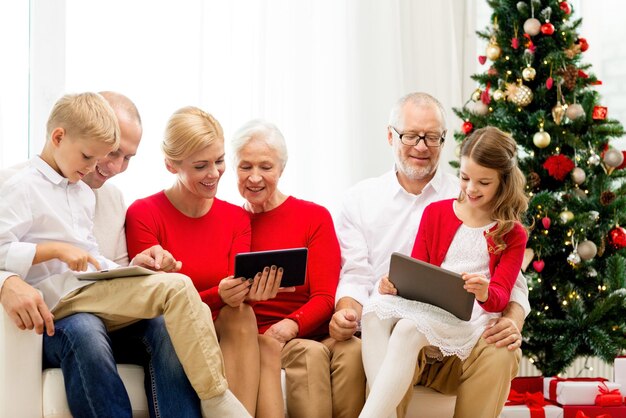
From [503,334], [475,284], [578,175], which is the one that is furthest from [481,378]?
[578,175]

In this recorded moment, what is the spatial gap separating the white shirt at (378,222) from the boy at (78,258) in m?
0.78

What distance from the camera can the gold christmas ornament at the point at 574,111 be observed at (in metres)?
3.65

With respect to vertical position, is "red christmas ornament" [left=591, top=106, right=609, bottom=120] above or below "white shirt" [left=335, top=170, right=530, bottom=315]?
above

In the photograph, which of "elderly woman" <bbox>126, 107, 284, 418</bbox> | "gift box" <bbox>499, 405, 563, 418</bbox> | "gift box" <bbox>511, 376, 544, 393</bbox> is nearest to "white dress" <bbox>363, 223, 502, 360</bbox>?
"elderly woman" <bbox>126, 107, 284, 418</bbox>

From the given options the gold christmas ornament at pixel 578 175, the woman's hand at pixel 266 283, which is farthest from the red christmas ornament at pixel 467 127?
the woman's hand at pixel 266 283

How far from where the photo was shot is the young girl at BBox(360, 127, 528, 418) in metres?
2.41

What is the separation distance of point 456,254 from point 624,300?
131 centimetres

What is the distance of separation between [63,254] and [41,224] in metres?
0.18

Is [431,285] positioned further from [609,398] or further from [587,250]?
[587,250]

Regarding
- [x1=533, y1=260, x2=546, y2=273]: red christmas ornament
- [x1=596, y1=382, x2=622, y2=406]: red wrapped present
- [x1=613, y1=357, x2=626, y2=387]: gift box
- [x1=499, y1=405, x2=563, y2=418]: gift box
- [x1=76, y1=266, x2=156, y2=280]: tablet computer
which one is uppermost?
[x1=76, y1=266, x2=156, y2=280]: tablet computer

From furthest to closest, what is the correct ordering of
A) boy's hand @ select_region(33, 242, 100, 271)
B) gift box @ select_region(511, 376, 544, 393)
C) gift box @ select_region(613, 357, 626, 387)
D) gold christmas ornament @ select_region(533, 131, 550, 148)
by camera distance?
gold christmas ornament @ select_region(533, 131, 550, 148) → gift box @ select_region(511, 376, 544, 393) → gift box @ select_region(613, 357, 626, 387) → boy's hand @ select_region(33, 242, 100, 271)

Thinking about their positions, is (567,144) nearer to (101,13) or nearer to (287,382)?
(287,382)

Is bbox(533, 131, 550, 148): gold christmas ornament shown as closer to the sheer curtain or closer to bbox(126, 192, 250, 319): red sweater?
the sheer curtain

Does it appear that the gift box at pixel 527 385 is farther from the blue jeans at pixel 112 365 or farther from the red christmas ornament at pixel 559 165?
the blue jeans at pixel 112 365
